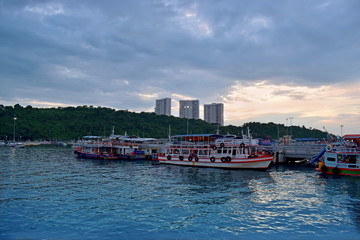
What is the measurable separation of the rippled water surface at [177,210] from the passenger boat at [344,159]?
359 inches

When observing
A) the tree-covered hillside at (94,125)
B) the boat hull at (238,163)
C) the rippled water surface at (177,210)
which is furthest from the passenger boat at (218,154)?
the tree-covered hillside at (94,125)

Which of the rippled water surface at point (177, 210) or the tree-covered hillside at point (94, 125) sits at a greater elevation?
the tree-covered hillside at point (94, 125)

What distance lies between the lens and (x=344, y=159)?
143 ft

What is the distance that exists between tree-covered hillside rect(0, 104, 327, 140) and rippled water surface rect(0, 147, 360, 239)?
397ft

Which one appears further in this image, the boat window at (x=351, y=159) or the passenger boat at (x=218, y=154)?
the passenger boat at (x=218, y=154)

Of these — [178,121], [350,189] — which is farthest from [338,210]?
[178,121]

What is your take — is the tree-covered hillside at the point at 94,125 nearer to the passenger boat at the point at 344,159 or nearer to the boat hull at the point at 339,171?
the passenger boat at the point at 344,159

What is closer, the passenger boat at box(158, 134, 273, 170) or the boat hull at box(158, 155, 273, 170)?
the boat hull at box(158, 155, 273, 170)

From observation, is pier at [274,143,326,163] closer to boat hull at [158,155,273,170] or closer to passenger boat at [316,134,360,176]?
passenger boat at [316,134,360,176]

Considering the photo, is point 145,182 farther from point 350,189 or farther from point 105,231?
point 350,189

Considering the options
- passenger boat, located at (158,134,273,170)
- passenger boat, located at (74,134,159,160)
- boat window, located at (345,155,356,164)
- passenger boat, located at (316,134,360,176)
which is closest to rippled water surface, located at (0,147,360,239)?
passenger boat, located at (316,134,360,176)

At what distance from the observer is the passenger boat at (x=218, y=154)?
1935 inches

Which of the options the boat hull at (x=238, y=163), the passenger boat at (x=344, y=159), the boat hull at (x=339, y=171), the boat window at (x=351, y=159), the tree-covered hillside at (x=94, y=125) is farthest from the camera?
the tree-covered hillside at (x=94, y=125)

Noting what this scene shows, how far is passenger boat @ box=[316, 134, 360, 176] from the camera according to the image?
1647 inches
